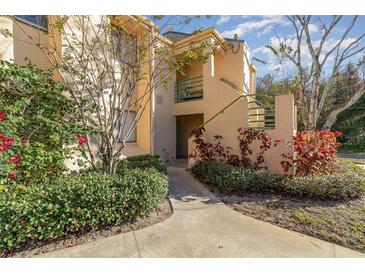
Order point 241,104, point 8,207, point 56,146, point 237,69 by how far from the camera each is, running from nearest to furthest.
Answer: point 8,207 → point 56,146 → point 241,104 → point 237,69

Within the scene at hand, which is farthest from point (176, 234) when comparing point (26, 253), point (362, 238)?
point (362, 238)

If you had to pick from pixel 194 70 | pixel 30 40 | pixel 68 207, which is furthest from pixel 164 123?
pixel 68 207

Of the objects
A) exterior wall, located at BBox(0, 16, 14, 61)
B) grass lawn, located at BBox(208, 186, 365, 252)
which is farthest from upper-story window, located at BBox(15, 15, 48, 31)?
grass lawn, located at BBox(208, 186, 365, 252)

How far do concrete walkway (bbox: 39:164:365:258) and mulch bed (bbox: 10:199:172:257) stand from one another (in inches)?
5.3

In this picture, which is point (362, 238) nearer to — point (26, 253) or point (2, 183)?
point (26, 253)

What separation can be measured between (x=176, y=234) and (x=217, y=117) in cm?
569

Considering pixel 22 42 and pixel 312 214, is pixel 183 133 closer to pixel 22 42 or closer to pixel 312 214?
pixel 22 42

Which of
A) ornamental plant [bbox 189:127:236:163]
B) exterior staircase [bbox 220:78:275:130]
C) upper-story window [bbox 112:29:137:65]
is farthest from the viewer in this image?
ornamental plant [bbox 189:127:236:163]

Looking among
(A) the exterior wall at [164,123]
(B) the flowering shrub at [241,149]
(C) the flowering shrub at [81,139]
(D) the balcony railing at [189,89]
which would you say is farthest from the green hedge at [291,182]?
(D) the balcony railing at [189,89]

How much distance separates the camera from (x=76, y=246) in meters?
3.10

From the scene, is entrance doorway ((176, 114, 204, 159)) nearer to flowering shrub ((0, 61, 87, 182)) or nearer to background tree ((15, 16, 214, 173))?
background tree ((15, 16, 214, 173))

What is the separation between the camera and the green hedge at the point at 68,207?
294cm

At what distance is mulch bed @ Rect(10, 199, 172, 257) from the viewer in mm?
2996

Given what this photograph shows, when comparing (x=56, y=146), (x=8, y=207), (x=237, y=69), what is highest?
(x=237, y=69)
